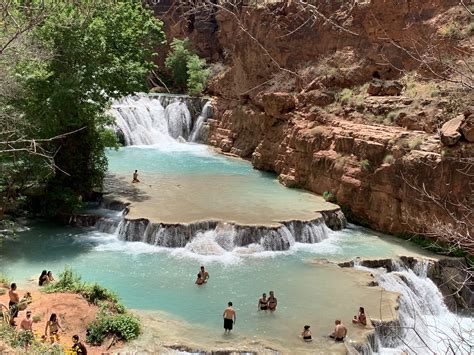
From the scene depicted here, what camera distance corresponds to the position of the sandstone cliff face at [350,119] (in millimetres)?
17250

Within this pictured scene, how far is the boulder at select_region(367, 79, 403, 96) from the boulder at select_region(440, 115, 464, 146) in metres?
4.22

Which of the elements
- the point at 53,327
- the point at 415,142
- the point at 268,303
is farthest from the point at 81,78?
the point at 415,142

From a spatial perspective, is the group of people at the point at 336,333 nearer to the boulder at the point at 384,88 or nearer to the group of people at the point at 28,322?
the group of people at the point at 28,322

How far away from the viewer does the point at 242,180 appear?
23938mm

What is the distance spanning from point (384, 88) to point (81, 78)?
11.1 m

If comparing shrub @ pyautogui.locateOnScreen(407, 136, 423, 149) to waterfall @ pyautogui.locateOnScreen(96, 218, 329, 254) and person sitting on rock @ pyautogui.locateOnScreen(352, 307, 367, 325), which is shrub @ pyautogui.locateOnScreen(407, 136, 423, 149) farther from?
person sitting on rock @ pyautogui.locateOnScreen(352, 307, 367, 325)

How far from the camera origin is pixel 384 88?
21.2 m

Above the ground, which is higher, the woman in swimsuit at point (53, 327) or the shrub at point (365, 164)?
the shrub at point (365, 164)

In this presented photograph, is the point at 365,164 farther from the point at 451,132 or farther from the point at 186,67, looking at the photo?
the point at 186,67

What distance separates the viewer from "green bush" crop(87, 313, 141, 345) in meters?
11.2

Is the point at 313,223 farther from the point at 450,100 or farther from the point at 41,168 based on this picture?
the point at 41,168

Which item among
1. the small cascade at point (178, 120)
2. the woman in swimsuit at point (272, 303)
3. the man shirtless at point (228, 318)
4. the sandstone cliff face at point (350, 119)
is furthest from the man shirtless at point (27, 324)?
the small cascade at point (178, 120)

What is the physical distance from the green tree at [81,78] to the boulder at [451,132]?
10101 mm

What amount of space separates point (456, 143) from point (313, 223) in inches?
195
